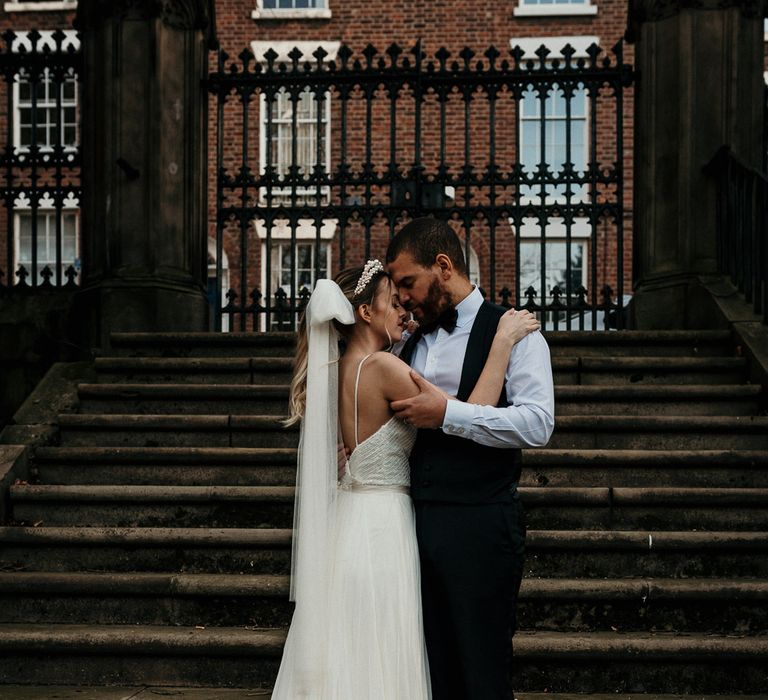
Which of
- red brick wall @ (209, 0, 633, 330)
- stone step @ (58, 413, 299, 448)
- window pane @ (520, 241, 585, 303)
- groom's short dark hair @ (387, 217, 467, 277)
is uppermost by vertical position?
red brick wall @ (209, 0, 633, 330)

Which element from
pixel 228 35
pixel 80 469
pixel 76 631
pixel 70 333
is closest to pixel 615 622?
pixel 76 631

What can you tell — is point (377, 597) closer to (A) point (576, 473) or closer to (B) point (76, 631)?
(B) point (76, 631)

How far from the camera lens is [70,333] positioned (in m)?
9.13

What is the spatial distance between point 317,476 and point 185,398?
3.97 metres

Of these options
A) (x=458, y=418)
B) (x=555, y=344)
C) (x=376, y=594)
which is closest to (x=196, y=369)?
(x=555, y=344)

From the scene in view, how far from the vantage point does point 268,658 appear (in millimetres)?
5281

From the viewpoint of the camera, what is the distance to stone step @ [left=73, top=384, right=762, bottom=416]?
7.35 meters

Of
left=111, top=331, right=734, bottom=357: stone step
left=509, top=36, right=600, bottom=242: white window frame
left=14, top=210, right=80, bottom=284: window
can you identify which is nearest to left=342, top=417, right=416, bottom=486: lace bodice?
left=111, top=331, right=734, bottom=357: stone step

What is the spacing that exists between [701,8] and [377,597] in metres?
6.71

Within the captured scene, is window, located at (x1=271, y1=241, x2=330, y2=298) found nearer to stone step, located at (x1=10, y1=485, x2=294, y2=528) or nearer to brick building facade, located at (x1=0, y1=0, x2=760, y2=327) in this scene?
brick building facade, located at (x1=0, y1=0, x2=760, y2=327)

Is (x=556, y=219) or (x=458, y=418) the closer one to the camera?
(x=458, y=418)

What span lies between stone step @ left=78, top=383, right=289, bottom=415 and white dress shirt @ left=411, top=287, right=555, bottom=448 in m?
3.75

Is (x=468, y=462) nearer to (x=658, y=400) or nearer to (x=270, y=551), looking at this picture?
(x=270, y=551)

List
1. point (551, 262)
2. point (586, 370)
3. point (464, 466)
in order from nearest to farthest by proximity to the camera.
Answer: point (464, 466), point (586, 370), point (551, 262)
